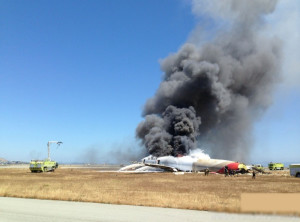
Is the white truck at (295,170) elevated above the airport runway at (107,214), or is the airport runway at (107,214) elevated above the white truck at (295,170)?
the airport runway at (107,214)

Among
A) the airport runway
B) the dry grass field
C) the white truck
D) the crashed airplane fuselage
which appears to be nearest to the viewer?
the airport runway

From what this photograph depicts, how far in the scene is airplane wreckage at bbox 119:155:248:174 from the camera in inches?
1977

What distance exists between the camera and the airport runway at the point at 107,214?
458 inches

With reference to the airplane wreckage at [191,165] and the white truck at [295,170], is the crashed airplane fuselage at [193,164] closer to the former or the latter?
the airplane wreckage at [191,165]

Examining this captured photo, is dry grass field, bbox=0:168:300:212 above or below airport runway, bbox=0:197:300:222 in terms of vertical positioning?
below

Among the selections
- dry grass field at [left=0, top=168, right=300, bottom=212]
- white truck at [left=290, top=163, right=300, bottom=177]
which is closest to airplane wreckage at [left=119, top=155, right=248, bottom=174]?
white truck at [left=290, top=163, right=300, bottom=177]

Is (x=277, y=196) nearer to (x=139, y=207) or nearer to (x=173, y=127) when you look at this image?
(x=139, y=207)

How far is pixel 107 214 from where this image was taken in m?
12.8

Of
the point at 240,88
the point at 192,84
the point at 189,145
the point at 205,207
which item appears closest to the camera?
the point at 205,207

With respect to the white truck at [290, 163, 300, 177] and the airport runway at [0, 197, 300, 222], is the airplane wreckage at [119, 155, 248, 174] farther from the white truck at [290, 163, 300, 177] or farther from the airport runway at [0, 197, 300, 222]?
the airport runway at [0, 197, 300, 222]

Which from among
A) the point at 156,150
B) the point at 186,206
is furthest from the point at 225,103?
the point at 186,206

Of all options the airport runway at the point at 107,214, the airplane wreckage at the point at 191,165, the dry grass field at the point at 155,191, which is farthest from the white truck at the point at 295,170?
the airport runway at the point at 107,214

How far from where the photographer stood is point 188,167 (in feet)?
182

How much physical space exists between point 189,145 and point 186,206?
174ft
